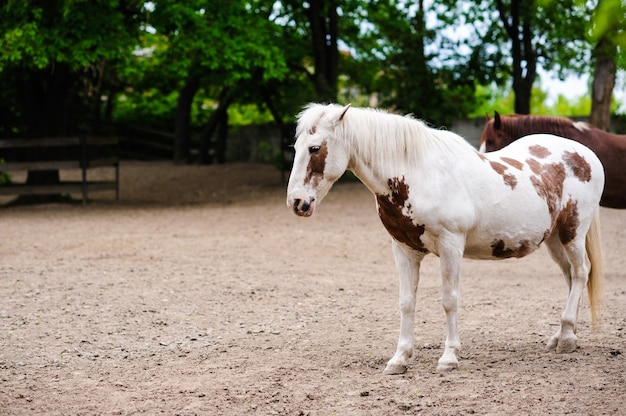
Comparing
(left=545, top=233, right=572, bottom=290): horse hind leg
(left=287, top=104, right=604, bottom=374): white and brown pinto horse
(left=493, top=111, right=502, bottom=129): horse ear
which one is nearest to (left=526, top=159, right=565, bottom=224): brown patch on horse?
(left=287, top=104, right=604, bottom=374): white and brown pinto horse

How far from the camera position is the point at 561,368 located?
16.7 feet

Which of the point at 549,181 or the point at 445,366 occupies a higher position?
the point at 549,181

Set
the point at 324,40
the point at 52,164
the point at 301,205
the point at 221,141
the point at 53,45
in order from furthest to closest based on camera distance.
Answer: the point at 221,141 → the point at 324,40 → the point at 52,164 → the point at 53,45 → the point at 301,205

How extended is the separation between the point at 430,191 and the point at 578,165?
1.39 metres

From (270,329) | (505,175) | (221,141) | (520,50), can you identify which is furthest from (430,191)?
(221,141)

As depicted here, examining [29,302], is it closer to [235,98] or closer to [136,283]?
[136,283]

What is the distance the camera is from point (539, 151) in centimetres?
571

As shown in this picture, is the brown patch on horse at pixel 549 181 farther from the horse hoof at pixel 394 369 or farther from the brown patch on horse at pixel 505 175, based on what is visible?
the horse hoof at pixel 394 369

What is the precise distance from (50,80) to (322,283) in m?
10.8

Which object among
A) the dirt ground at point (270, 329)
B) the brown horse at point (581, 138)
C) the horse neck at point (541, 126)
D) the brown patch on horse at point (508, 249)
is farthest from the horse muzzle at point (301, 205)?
the horse neck at point (541, 126)

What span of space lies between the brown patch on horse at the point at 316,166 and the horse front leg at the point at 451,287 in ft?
2.88

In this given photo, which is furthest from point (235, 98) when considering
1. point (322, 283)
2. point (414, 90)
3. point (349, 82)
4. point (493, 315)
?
point (493, 315)

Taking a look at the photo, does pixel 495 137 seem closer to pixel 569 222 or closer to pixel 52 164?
pixel 569 222

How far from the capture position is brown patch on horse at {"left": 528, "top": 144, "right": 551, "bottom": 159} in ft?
18.6
